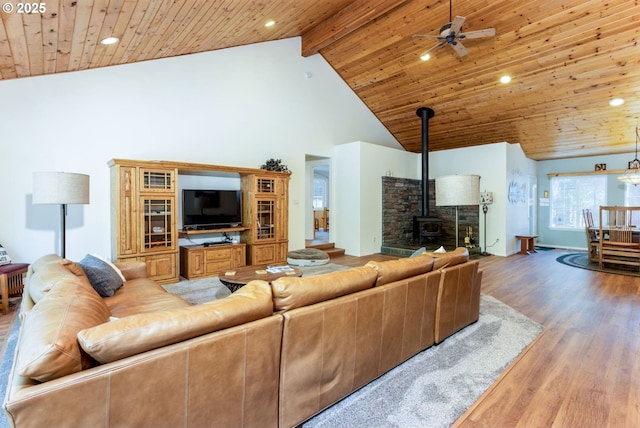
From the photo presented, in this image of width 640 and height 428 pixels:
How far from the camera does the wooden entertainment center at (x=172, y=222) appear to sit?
4.53 metres

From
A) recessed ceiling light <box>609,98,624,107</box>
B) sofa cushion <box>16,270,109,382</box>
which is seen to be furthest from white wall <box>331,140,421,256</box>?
sofa cushion <box>16,270,109,382</box>

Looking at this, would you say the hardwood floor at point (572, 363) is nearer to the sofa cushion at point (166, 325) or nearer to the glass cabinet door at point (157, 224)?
the sofa cushion at point (166, 325)

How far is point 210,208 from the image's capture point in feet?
18.6

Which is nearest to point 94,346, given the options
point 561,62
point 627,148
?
point 561,62

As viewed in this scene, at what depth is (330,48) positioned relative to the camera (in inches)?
277

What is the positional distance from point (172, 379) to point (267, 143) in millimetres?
5703

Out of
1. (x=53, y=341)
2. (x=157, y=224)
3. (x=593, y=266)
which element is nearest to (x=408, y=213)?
(x=593, y=266)

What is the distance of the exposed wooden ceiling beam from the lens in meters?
5.24

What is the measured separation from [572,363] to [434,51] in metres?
5.37

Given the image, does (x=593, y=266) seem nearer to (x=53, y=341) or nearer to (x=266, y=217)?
(x=266, y=217)

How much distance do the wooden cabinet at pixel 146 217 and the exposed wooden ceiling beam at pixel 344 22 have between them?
390 centimetres

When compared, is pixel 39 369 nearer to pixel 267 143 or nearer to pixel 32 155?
pixel 32 155

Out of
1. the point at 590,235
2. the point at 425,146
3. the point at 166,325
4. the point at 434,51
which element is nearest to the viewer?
the point at 166,325

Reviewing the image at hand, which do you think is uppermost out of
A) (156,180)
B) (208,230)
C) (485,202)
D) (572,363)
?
(156,180)
